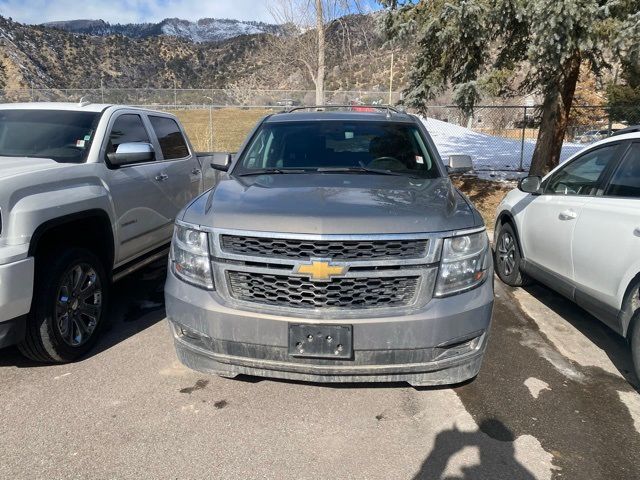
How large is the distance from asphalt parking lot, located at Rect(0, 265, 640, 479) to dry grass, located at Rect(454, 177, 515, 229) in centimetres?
618

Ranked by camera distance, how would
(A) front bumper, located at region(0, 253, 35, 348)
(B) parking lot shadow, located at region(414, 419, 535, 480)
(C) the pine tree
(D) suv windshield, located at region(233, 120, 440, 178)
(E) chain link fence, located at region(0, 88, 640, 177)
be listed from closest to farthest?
(B) parking lot shadow, located at region(414, 419, 535, 480) < (A) front bumper, located at region(0, 253, 35, 348) < (D) suv windshield, located at region(233, 120, 440, 178) < (C) the pine tree < (E) chain link fence, located at region(0, 88, 640, 177)

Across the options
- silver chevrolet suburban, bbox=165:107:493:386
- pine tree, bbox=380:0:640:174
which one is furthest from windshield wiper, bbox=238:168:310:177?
pine tree, bbox=380:0:640:174

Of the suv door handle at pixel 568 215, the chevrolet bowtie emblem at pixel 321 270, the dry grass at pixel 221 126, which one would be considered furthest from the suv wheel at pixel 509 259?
the dry grass at pixel 221 126

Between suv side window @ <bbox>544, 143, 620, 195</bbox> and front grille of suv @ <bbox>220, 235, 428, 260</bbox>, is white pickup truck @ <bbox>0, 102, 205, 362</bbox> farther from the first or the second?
suv side window @ <bbox>544, 143, 620, 195</bbox>

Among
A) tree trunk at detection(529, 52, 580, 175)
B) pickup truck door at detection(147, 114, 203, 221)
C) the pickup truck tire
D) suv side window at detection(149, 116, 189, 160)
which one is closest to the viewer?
the pickup truck tire

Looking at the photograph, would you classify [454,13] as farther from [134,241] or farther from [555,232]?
[134,241]

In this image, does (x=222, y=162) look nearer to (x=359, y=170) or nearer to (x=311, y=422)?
(x=359, y=170)

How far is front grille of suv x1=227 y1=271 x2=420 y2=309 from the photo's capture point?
2887mm

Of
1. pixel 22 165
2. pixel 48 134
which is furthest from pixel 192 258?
pixel 48 134

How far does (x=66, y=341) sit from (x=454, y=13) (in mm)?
6704

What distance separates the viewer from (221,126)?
27.7 metres

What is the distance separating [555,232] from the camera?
4.61 meters

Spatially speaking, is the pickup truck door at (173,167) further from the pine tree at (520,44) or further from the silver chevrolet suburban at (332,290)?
the pine tree at (520,44)

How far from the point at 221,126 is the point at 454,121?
1261 cm
